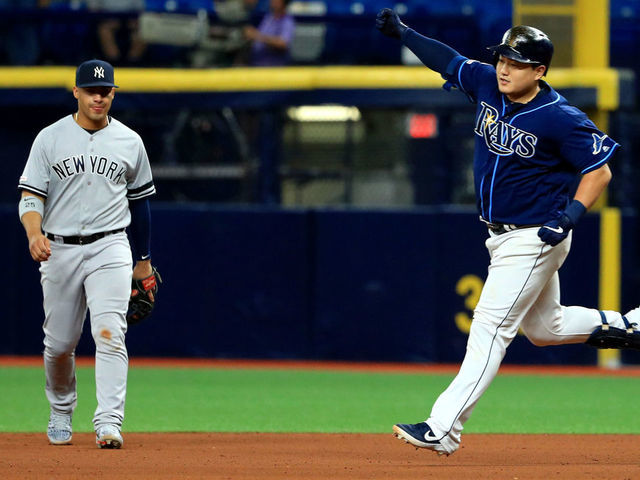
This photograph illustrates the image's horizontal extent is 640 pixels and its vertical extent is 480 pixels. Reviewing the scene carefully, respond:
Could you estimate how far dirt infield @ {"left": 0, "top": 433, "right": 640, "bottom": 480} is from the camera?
484cm

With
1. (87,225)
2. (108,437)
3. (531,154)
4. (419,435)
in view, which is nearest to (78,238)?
(87,225)

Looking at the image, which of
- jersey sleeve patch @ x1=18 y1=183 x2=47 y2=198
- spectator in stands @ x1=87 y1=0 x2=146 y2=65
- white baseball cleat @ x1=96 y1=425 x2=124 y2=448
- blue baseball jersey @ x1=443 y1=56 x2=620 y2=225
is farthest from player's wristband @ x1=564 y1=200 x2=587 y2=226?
spectator in stands @ x1=87 y1=0 x2=146 y2=65

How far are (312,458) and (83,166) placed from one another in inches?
68.7

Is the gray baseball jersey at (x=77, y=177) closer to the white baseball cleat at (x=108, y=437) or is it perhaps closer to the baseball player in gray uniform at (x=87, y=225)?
the baseball player in gray uniform at (x=87, y=225)

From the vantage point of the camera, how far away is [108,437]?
5.55m

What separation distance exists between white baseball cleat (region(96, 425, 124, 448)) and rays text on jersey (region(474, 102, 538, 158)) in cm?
215

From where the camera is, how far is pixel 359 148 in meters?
10.7

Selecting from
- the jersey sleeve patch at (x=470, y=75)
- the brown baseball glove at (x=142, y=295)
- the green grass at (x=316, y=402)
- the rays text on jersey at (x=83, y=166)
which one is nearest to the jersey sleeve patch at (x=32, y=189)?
the rays text on jersey at (x=83, y=166)

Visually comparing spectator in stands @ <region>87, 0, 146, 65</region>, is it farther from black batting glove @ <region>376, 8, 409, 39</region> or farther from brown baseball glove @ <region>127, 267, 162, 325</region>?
black batting glove @ <region>376, 8, 409, 39</region>

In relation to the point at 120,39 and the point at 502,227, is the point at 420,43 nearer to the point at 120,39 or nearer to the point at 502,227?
the point at 502,227

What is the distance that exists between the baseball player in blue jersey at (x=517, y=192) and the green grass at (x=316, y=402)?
1.63m

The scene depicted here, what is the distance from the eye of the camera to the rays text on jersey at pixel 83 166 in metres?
5.71

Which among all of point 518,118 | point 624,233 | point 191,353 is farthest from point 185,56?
point 518,118

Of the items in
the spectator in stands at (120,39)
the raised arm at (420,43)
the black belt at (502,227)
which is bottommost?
the black belt at (502,227)
